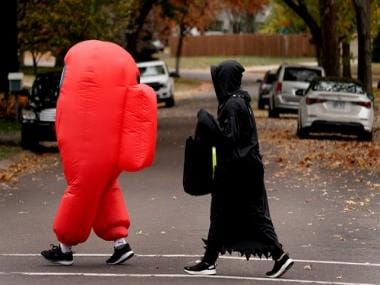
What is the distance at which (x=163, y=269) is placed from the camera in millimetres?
9812

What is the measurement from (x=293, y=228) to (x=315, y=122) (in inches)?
554

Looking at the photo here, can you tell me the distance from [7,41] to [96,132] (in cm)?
2458

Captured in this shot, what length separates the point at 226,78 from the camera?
370 inches

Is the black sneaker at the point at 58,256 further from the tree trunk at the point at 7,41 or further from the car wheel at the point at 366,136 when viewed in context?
the tree trunk at the point at 7,41

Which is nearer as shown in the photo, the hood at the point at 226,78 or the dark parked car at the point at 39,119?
the hood at the point at 226,78

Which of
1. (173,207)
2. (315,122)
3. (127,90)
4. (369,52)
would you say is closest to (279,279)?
(127,90)

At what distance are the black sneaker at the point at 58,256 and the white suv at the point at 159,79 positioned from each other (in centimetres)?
3278

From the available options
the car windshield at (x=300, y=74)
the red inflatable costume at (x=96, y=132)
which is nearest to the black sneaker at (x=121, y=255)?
the red inflatable costume at (x=96, y=132)

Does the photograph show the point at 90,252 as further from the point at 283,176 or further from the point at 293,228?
the point at 283,176

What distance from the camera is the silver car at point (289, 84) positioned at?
35.0 meters

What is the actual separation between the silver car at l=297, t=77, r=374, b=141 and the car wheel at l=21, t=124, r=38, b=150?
21.7 feet

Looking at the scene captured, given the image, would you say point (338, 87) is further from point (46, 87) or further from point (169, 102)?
point (169, 102)

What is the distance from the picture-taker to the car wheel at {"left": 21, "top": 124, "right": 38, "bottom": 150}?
78.9ft

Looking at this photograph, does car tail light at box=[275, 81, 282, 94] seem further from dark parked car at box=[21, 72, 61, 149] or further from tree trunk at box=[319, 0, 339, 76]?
dark parked car at box=[21, 72, 61, 149]
